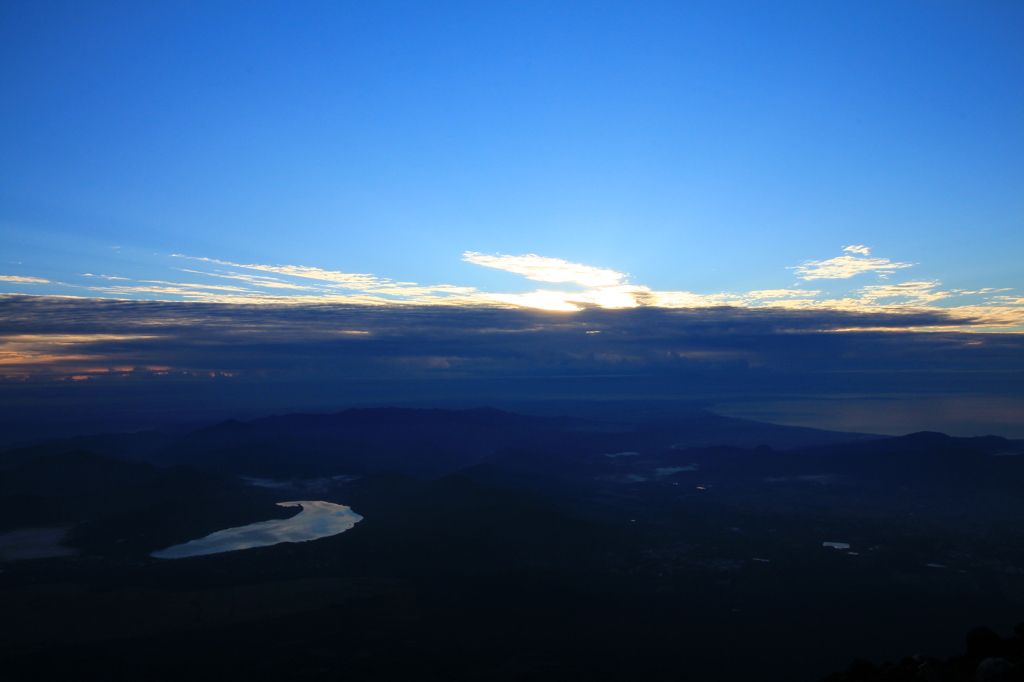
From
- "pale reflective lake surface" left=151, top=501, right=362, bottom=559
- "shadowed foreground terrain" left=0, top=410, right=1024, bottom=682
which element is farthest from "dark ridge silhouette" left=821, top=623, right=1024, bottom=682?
"pale reflective lake surface" left=151, top=501, right=362, bottom=559

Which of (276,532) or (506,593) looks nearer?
(506,593)

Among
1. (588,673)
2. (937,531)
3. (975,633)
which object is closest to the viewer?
(975,633)

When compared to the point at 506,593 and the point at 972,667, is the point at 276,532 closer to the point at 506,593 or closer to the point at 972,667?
the point at 506,593

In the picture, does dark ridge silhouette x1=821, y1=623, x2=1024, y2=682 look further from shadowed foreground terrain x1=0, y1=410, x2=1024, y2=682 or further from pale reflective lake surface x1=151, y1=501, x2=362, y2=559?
pale reflective lake surface x1=151, y1=501, x2=362, y2=559

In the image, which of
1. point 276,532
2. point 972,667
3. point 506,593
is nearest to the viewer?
point 972,667

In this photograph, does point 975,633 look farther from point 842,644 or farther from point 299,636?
point 299,636

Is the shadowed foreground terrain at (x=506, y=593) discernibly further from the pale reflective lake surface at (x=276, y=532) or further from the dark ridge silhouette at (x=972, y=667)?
the pale reflective lake surface at (x=276, y=532)

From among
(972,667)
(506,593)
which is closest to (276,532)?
(506,593)

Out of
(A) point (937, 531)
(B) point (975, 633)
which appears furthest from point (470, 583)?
(A) point (937, 531)

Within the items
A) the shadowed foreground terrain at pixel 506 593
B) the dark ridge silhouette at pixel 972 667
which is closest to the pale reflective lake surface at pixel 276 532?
the shadowed foreground terrain at pixel 506 593
